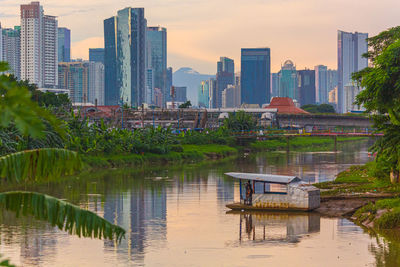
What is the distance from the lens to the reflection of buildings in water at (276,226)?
1253 inches

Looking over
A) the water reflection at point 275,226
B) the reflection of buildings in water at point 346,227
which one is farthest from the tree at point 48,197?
the reflection of buildings in water at point 346,227

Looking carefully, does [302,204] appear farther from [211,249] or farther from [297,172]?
[297,172]

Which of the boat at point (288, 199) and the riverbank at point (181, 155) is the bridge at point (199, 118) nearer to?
the riverbank at point (181, 155)

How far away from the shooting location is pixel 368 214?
1363 inches

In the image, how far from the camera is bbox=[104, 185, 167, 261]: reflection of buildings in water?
30.3 m

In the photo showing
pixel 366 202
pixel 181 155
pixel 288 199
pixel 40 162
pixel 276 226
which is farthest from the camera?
pixel 181 155

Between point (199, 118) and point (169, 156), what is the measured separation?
60.1 metres

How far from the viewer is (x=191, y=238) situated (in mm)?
31641

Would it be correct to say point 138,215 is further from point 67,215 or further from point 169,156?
point 169,156

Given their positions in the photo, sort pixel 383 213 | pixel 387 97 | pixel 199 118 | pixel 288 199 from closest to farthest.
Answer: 1. pixel 383 213
2. pixel 288 199
3. pixel 387 97
4. pixel 199 118

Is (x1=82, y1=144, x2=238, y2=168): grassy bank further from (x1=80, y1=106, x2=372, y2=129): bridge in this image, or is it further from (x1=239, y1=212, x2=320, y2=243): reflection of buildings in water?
→ (x1=80, y1=106, x2=372, y2=129): bridge

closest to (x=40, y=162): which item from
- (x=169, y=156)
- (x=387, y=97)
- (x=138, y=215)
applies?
(x=138, y=215)

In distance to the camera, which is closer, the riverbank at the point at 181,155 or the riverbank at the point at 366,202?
the riverbank at the point at 366,202

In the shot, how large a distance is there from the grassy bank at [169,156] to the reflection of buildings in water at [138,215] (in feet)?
59.0
